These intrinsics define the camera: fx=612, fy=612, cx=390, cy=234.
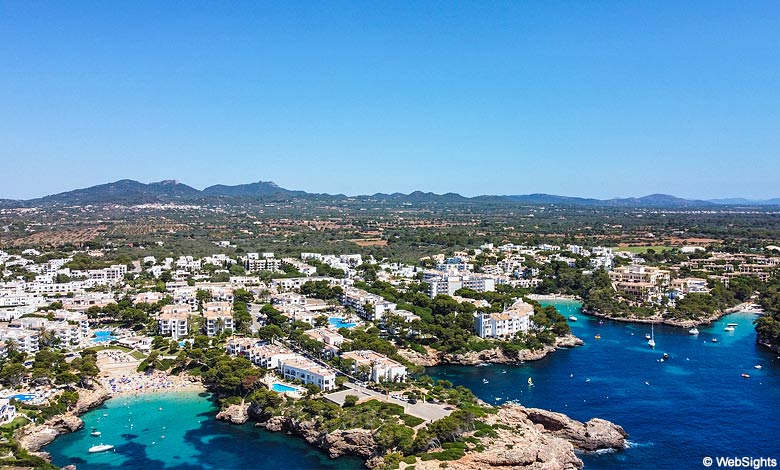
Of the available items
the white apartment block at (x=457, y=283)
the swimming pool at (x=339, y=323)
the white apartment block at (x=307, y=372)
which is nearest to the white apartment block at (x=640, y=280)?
the white apartment block at (x=457, y=283)

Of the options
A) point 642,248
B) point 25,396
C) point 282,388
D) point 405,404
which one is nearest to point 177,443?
point 282,388

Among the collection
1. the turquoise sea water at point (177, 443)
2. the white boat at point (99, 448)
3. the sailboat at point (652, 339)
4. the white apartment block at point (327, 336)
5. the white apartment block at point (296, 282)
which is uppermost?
the white apartment block at point (296, 282)

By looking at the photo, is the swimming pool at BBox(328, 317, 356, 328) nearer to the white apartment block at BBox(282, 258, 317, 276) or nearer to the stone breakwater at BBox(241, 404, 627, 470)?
the stone breakwater at BBox(241, 404, 627, 470)

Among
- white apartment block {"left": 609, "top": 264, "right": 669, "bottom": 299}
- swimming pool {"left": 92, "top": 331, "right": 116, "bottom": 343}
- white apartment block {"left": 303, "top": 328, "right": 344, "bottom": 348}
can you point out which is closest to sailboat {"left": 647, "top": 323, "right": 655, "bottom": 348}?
white apartment block {"left": 609, "top": 264, "right": 669, "bottom": 299}

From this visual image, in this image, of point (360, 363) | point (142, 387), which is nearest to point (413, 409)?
point (360, 363)

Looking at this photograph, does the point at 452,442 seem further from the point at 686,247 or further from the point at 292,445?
the point at 686,247

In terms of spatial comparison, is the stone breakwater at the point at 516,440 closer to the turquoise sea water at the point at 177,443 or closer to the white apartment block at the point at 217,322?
the turquoise sea water at the point at 177,443
